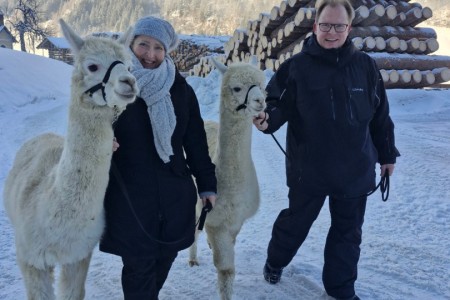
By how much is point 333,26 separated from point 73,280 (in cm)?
198

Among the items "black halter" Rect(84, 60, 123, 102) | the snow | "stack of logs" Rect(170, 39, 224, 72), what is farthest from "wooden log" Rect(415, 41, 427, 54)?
"black halter" Rect(84, 60, 123, 102)

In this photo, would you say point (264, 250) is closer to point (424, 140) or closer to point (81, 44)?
point (81, 44)

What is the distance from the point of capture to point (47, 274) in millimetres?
2104

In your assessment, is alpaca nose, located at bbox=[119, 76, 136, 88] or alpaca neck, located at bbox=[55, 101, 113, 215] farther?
alpaca neck, located at bbox=[55, 101, 113, 215]

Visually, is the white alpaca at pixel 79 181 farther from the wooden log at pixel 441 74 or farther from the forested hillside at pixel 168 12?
the forested hillside at pixel 168 12

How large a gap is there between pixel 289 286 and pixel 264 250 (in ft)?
1.83

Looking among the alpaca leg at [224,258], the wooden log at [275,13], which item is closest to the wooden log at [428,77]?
the wooden log at [275,13]

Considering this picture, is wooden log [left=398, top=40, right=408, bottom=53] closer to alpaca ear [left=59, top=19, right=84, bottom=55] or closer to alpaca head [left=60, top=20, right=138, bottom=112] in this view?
alpaca head [left=60, top=20, right=138, bottom=112]

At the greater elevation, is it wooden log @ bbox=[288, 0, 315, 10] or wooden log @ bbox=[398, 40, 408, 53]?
wooden log @ bbox=[288, 0, 315, 10]

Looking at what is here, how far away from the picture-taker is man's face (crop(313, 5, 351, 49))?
238cm

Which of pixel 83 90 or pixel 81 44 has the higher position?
pixel 81 44

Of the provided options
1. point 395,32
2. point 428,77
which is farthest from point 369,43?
point 428,77

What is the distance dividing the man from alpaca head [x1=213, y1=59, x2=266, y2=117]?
0.10 metres

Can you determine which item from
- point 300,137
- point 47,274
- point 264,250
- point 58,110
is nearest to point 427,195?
point 264,250
